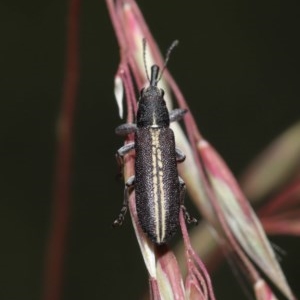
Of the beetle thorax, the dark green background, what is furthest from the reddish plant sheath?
the dark green background

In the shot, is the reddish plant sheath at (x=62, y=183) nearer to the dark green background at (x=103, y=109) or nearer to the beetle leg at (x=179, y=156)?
the beetle leg at (x=179, y=156)

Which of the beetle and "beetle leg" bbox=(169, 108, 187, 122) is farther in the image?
"beetle leg" bbox=(169, 108, 187, 122)

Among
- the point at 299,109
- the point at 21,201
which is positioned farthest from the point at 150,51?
the point at 299,109

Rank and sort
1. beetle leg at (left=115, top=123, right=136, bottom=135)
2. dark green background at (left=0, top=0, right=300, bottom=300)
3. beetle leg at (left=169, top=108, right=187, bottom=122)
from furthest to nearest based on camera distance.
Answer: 1. dark green background at (left=0, top=0, right=300, bottom=300)
2. beetle leg at (left=169, top=108, right=187, bottom=122)
3. beetle leg at (left=115, top=123, right=136, bottom=135)

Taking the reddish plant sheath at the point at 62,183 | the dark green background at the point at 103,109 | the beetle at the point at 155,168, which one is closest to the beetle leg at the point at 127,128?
the beetle at the point at 155,168

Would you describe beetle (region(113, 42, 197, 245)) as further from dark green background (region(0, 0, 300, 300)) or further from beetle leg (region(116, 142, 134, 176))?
dark green background (region(0, 0, 300, 300))
